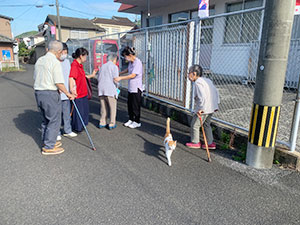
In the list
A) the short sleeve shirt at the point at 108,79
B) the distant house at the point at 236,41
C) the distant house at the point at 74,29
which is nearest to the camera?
the short sleeve shirt at the point at 108,79

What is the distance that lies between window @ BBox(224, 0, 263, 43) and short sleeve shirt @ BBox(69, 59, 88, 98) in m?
5.99

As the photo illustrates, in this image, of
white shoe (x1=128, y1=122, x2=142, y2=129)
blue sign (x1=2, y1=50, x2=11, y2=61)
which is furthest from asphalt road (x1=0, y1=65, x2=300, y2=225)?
blue sign (x1=2, y1=50, x2=11, y2=61)

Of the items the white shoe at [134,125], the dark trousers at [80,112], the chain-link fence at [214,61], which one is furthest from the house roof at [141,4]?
the dark trousers at [80,112]

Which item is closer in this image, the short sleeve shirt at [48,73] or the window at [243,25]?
the short sleeve shirt at [48,73]

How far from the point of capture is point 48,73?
11.6 ft

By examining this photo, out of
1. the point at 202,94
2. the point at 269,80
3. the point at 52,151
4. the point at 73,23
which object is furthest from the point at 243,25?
the point at 73,23

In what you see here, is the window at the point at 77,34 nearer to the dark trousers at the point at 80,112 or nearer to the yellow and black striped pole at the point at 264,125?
the dark trousers at the point at 80,112

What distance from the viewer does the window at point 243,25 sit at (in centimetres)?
834

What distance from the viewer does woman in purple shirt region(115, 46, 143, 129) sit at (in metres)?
4.92

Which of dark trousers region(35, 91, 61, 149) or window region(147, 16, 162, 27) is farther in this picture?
window region(147, 16, 162, 27)

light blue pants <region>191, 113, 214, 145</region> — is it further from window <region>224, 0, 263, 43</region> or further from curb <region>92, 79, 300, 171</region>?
window <region>224, 0, 263, 43</region>

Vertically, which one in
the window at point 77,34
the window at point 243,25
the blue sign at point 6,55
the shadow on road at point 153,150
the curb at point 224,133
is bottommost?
the shadow on road at point 153,150

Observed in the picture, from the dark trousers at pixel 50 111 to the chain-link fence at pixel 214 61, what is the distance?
2957mm

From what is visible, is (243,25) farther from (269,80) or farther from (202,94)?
(269,80)
